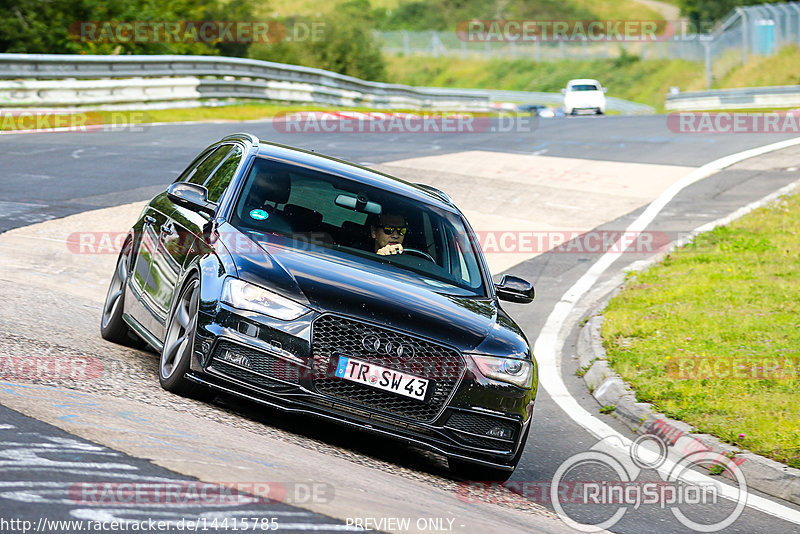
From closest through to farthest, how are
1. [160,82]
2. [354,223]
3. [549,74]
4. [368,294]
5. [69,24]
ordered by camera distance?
[368,294] < [354,223] < [160,82] < [69,24] < [549,74]

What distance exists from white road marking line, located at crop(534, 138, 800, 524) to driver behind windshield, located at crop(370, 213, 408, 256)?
6.92 ft

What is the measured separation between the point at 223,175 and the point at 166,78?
70.1ft

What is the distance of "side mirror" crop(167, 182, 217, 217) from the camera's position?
7105 mm

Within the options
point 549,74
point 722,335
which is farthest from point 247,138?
point 549,74

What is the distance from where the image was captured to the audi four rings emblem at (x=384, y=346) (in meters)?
5.96

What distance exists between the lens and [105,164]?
58.9ft

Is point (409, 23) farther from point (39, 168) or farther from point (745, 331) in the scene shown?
point (745, 331)

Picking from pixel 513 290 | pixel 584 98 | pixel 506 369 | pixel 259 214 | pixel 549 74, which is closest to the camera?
pixel 506 369

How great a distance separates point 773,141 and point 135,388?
21.8 meters

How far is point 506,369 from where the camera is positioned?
6.30 metres

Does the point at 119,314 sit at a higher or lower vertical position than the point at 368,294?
lower

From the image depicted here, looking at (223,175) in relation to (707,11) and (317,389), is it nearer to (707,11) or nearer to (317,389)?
(317,389)

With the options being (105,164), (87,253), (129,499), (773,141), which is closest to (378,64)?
(773,141)

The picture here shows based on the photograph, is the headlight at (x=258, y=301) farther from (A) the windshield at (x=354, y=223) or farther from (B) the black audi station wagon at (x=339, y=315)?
(A) the windshield at (x=354, y=223)
